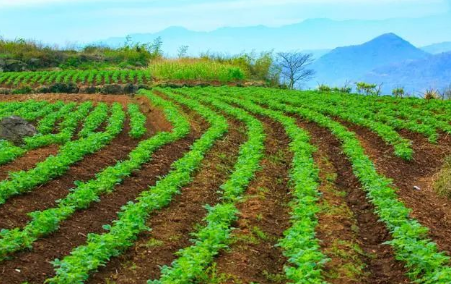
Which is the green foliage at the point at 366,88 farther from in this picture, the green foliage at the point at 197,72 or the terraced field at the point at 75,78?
the terraced field at the point at 75,78

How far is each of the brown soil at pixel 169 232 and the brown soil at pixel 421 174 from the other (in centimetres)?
369

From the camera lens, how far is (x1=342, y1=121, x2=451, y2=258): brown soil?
8789 mm

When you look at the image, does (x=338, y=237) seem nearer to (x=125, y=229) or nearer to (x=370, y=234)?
(x=370, y=234)

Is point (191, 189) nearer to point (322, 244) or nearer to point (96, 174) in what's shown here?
point (96, 174)

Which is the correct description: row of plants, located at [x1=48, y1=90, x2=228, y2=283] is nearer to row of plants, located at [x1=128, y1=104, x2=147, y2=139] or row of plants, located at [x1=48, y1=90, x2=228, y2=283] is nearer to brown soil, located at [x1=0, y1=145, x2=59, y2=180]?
brown soil, located at [x1=0, y1=145, x2=59, y2=180]

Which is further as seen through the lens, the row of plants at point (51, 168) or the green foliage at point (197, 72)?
the green foliage at point (197, 72)

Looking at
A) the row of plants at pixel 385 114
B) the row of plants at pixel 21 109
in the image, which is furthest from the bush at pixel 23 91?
the row of plants at pixel 385 114

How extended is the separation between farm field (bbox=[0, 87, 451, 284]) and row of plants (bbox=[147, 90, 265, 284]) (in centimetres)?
3

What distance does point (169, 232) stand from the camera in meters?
8.42

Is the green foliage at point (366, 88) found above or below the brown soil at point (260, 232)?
above

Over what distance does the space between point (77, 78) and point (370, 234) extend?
3535 centimetres

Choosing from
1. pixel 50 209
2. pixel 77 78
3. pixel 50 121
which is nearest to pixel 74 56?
pixel 77 78

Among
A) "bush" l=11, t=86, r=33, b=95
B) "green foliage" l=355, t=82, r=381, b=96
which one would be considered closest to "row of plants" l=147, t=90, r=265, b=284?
"green foliage" l=355, t=82, r=381, b=96

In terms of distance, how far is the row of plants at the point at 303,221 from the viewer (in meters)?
6.54
